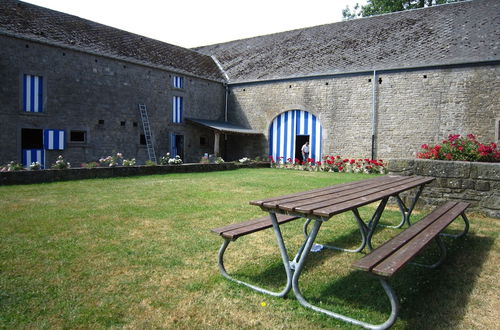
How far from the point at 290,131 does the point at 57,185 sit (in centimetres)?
1090

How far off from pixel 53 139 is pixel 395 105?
1292 cm

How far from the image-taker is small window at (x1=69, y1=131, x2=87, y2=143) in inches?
509

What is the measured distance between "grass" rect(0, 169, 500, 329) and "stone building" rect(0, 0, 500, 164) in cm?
877

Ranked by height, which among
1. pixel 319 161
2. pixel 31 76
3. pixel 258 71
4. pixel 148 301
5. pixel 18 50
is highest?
pixel 258 71

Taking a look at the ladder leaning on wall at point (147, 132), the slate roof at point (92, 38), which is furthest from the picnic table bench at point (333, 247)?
the ladder leaning on wall at point (147, 132)

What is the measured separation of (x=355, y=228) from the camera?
4.61m

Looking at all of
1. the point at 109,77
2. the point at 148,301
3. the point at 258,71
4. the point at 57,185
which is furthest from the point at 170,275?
the point at 258,71

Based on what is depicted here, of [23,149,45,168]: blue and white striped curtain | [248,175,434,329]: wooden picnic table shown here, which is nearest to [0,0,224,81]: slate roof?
[23,149,45,168]: blue and white striped curtain

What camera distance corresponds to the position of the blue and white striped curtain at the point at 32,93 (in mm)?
11711

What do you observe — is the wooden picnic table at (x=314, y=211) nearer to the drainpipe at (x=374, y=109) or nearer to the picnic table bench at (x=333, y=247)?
the picnic table bench at (x=333, y=247)

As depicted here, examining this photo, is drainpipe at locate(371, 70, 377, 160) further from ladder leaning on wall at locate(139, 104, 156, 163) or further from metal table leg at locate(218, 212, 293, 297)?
Answer: metal table leg at locate(218, 212, 293, 297)

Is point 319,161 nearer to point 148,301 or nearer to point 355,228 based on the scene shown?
point 355,228

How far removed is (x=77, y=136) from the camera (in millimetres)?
13125

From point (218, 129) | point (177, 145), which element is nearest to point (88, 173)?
point (218, 129)
